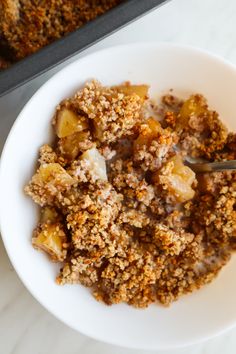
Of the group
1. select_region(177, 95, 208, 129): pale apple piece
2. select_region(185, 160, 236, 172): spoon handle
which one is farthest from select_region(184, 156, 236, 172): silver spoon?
select_region(177, 95, 208, 129): pale apple piece

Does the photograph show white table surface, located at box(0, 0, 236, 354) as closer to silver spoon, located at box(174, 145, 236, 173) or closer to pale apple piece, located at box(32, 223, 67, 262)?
pale apple piece, located at box(32, 223, 67, 262)

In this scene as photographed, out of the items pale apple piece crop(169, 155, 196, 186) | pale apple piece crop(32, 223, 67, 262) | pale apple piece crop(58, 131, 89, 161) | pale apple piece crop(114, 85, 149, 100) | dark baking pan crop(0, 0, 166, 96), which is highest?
dark baking pan crop(0, 0, 166, 96)

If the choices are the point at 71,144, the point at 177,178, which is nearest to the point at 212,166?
the point at 177,178

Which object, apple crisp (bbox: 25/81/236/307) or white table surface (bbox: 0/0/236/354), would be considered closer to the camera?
apple crisp (bbox: 25/81/236/307)

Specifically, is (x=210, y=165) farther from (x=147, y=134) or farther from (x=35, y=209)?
(x=35, y=209)

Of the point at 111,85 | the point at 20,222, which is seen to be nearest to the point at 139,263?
the point at 20,222

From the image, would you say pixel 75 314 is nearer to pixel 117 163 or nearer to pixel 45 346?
pixel 45 346
